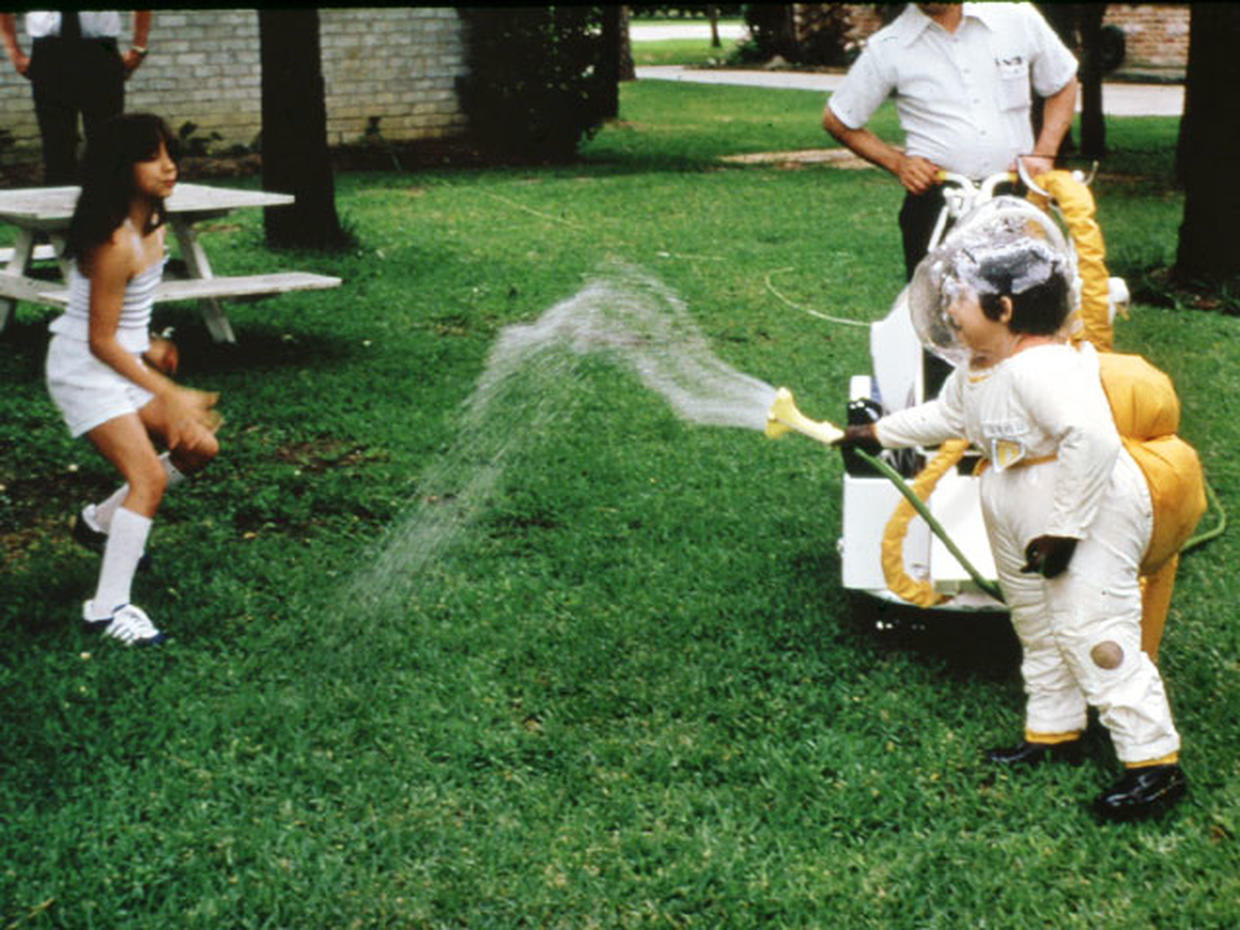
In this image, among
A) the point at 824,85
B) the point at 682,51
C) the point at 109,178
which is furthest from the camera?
the point at 682,51

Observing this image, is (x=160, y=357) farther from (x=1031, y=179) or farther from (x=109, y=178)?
(x=1031, y=179)

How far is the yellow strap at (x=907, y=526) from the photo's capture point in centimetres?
381

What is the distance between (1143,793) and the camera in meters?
3.33

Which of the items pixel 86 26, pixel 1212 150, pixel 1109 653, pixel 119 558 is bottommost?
pixel 119 558

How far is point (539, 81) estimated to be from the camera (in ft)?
51.9

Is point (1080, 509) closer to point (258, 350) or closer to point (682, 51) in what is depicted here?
point (258, 350)

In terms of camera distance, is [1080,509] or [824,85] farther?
[824,85]

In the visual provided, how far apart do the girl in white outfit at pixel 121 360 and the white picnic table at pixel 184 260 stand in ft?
7.64

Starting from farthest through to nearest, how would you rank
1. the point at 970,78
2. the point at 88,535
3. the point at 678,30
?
1. the point at 678,30
2. the point at 970,78
3. the point at 88,535

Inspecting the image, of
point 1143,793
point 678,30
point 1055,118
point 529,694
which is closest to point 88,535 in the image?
point 529,694

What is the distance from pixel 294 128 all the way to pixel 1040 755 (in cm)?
778

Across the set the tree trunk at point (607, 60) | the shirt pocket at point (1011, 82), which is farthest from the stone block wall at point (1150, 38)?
the shirt pocket at point (1011, 82)

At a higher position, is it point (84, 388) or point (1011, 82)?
point (1011, 82)

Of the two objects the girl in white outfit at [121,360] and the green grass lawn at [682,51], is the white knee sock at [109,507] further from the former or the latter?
the green grass lawn at [682,51]
